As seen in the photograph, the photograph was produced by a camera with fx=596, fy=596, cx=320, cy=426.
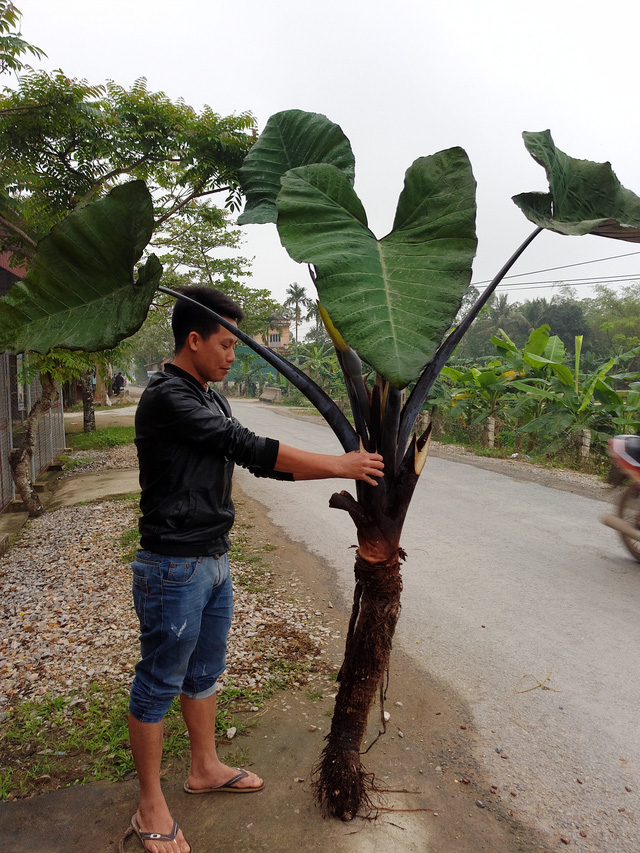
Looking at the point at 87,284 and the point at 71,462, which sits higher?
the point at 87,284

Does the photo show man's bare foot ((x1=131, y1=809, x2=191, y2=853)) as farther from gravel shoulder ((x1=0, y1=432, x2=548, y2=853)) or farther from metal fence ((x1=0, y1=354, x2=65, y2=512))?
metal fence ((x1=0, y1=354, x2=65, y2=512))

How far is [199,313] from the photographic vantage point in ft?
6.52

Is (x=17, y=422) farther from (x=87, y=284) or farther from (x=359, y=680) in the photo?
(x=359, y=680)

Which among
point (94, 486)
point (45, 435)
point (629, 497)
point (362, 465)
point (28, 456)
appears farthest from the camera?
point (45, 435)

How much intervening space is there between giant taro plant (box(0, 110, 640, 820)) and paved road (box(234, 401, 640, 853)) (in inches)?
31.2

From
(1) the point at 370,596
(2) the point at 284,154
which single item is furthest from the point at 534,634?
(2) the point at 284,154

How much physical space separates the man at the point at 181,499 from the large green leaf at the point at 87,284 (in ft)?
0.81

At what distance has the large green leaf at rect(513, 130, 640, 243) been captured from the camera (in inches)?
75.4

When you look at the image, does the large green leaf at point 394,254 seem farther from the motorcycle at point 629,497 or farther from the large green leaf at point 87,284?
the motorcycle at point 629,497

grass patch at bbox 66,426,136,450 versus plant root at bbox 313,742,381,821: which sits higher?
grass patch at bbox 66,426,136,450

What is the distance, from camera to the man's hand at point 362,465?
177 cm

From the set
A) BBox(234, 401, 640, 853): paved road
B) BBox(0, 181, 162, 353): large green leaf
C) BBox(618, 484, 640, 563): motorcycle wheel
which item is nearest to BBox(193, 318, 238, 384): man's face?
BBox(0, 181, 162, 353): large green leaf

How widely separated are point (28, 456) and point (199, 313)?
5.42 meters

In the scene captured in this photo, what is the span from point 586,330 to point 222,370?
3927 centimetres
